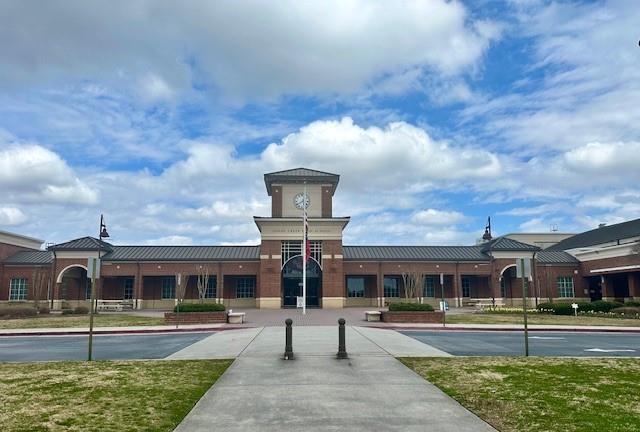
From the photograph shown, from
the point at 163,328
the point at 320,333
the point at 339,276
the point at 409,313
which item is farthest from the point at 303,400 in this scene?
the point at 339,276

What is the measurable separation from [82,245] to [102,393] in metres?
41.5

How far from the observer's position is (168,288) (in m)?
46.8

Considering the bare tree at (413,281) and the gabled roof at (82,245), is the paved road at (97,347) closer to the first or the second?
the bare tree at (413,281)

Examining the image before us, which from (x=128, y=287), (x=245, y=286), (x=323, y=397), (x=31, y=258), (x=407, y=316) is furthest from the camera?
(x=31, y=258)

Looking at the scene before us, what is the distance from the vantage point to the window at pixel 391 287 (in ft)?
155

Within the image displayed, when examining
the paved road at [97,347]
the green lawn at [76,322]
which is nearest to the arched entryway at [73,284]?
the green lawn at [76,322]

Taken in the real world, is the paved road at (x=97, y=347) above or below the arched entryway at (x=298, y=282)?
below

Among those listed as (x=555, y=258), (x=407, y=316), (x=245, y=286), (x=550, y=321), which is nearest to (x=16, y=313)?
(x=245, y=286)

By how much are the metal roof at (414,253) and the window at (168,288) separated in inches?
635

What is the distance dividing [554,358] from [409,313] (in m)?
13.5

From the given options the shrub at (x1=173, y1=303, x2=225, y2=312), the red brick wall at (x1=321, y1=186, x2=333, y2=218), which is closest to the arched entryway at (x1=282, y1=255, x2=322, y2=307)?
the red brick wall at (x1=321, y1=186, x2=333, y2=218)

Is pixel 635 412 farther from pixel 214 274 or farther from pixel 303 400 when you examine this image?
pixel 214 274

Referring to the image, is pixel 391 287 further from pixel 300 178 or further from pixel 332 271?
pixel 300 178

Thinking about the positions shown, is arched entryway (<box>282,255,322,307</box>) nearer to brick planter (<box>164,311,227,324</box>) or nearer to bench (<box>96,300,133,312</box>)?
bench (<box>96,300,133,312</box>)
